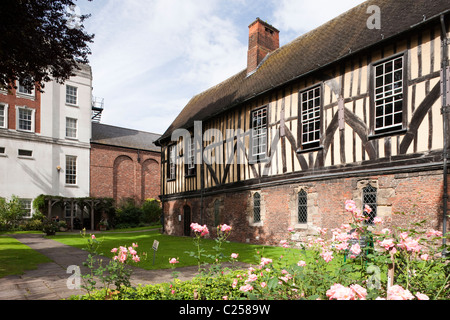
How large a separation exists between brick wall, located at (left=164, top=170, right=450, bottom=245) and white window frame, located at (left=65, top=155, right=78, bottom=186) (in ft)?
48.5

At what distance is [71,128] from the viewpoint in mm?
26188

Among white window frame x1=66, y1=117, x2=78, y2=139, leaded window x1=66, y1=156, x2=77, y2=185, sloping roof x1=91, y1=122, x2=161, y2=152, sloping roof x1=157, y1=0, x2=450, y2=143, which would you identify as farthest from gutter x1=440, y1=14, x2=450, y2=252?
white window frame x1=66, y1=117, x2=78, y2=139

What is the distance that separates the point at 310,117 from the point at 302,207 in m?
3.24

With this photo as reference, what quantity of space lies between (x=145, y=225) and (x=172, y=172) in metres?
10.1

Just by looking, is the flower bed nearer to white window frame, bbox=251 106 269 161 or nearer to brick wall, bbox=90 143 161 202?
white window frame, bbox=251 106 269 161

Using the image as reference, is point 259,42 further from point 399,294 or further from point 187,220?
point 399,294

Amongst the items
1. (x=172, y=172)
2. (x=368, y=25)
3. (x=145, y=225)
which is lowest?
(x=145, y=225)

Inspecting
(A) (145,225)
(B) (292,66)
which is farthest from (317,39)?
(A) (145,225)

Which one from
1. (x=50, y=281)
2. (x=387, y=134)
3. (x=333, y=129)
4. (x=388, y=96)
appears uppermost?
(x=388, y=96)

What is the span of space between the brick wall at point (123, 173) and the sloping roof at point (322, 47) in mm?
12385

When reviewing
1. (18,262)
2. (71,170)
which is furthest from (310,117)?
(71,170)

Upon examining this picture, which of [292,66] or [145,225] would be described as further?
[145,225]

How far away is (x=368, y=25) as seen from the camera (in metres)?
10.1
